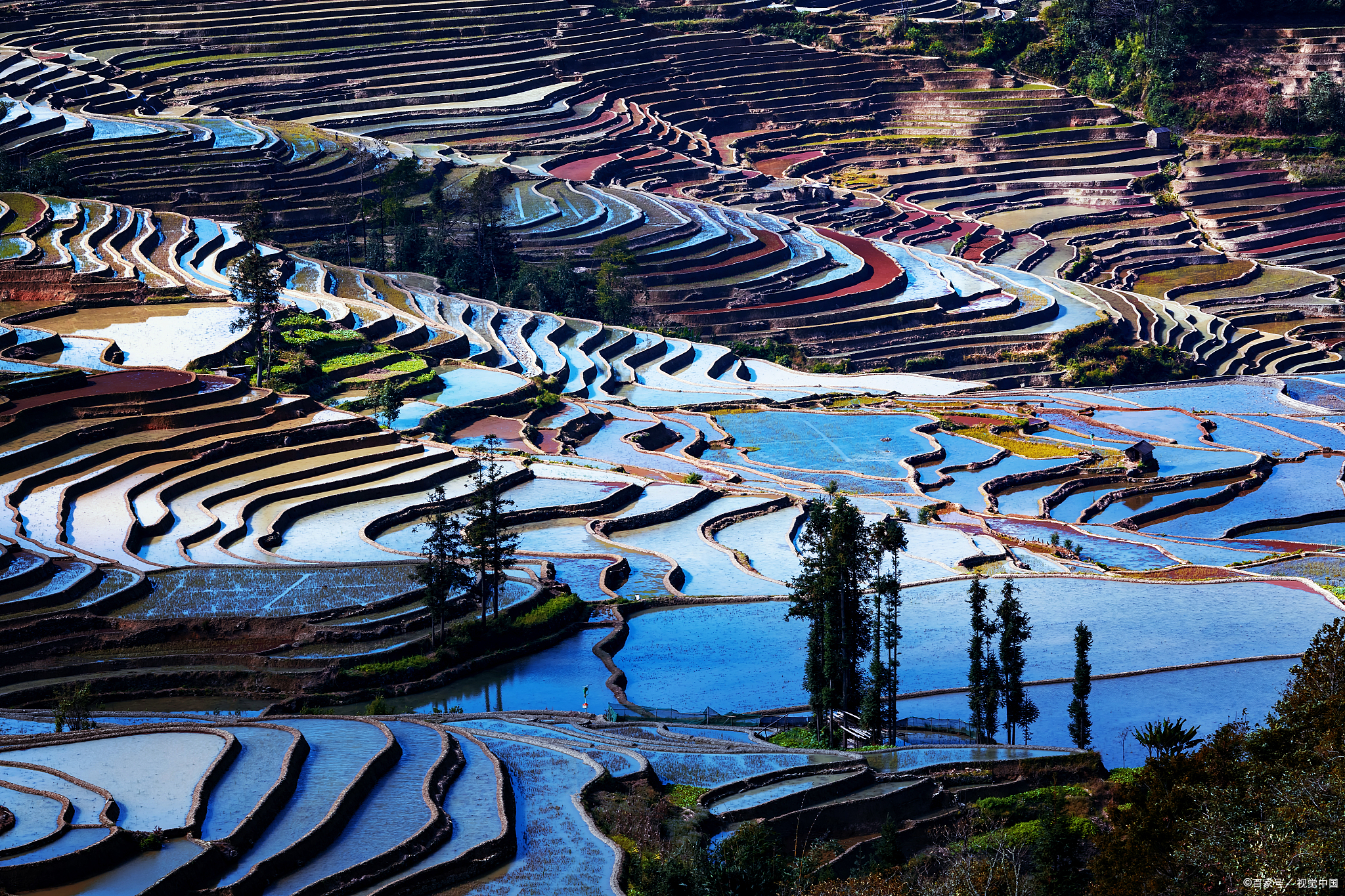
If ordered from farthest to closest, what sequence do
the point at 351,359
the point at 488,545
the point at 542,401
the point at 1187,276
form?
the point at 1187,276 → the point at 351,359 → the point at 542,401 → the point at 488,545

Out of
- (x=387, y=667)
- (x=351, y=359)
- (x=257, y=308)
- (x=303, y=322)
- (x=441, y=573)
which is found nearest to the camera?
(x=387, y=667)

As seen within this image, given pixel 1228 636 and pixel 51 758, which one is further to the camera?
pixel 1228 636

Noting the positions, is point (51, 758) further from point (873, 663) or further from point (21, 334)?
point (21, 334)

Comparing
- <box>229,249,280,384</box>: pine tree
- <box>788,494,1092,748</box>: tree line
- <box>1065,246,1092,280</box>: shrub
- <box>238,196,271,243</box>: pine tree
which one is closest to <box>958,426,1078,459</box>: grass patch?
<box>788,494,1092,748</box>: tree line

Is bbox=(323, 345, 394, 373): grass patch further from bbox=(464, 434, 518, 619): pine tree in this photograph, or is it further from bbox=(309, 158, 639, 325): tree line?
bbox=(464, 434, 518, 619): pine tree

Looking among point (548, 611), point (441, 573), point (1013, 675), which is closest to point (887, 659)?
point (1013, 675)

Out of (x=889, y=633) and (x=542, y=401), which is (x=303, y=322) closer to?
(x=542, y=401)

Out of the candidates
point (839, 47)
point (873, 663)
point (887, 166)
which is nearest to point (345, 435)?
point (873, 663)
